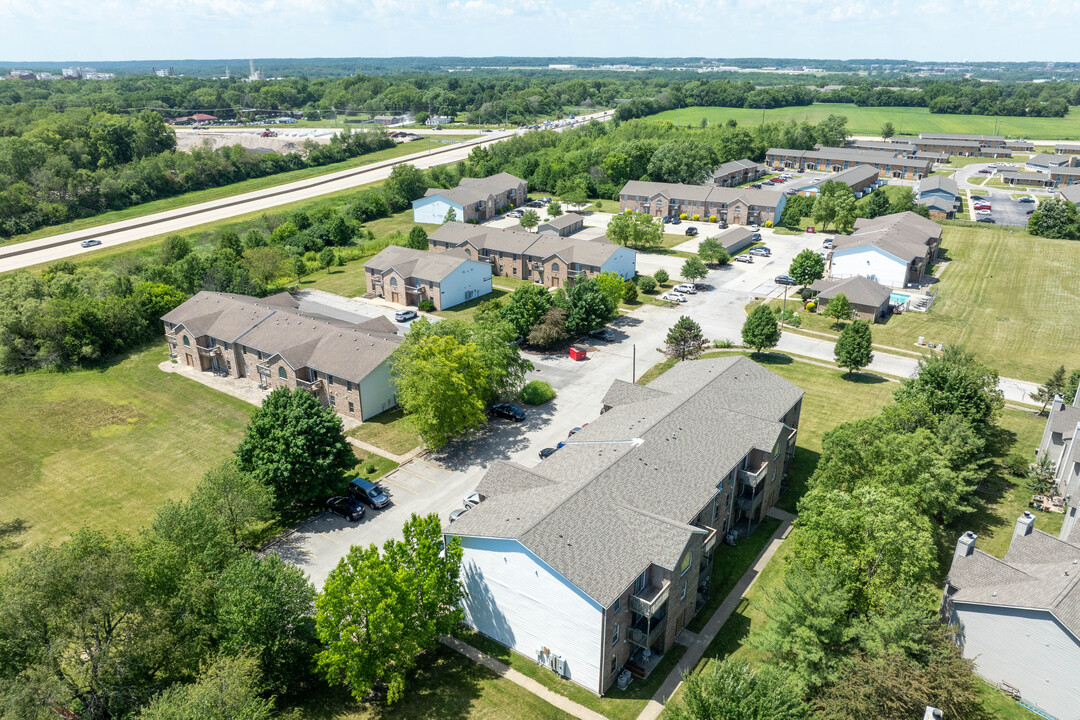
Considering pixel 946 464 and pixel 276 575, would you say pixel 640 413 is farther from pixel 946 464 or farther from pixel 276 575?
pixel 276 575

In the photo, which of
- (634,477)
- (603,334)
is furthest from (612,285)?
(634,477)

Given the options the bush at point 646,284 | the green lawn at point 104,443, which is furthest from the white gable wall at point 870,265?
the green lawn at point 104,443

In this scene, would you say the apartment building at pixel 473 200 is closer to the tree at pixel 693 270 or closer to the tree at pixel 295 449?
the tree at pixel 693 270

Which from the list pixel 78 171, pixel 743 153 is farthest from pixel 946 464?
pixel 78 171

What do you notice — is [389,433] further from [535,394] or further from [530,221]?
[530,221]

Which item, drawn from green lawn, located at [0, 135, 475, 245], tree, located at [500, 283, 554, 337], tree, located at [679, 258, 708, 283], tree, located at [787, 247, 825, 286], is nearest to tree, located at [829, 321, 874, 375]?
tree, located at [787, 247, 825, 286]
